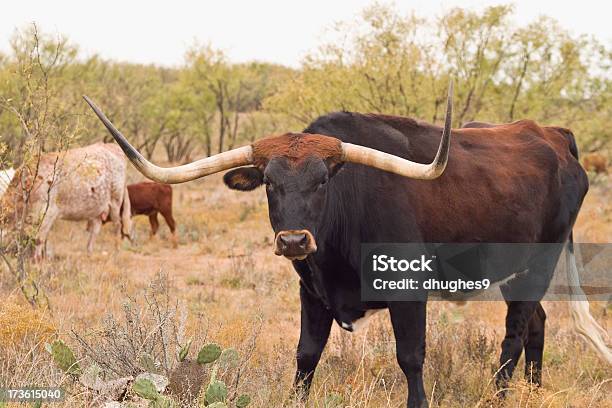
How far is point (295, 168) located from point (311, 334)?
132cm

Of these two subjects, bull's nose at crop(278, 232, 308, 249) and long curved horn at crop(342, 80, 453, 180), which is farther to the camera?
long curved horn at crop(342, 80, 453, 180)

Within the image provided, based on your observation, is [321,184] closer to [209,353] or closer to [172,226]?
[209,353]

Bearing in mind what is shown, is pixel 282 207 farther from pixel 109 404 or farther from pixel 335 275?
pixel 109 404

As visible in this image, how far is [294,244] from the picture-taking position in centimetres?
341

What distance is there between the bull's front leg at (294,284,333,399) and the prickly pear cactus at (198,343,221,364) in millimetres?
921

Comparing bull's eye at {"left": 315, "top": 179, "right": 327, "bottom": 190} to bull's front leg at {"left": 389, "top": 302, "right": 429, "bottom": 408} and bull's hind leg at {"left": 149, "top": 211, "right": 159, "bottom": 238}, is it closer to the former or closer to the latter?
bull's front leg at {"left": 389, "top": 302, "right": 429, "bottom": 408}

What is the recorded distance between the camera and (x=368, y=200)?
407cm

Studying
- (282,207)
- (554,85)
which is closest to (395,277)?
(282,207)

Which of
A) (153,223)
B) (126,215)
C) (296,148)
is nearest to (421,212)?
(296,148)

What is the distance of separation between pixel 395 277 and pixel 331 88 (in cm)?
1275

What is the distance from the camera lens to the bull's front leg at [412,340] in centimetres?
409

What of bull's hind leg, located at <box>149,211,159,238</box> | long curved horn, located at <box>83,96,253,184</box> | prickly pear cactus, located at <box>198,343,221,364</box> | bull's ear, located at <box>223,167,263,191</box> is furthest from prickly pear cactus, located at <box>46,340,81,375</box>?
bull's hind leg, located at <box>149,211,159,238</box>

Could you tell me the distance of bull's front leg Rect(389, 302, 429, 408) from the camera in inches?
161

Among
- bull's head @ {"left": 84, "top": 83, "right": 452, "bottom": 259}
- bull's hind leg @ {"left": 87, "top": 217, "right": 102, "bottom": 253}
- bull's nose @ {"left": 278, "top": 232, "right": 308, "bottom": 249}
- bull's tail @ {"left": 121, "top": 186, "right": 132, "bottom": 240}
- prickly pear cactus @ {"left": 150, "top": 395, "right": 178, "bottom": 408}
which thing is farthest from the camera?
bull's tail @ {"left": 121, "top": 186, "right": 132, "bottom": 240}
